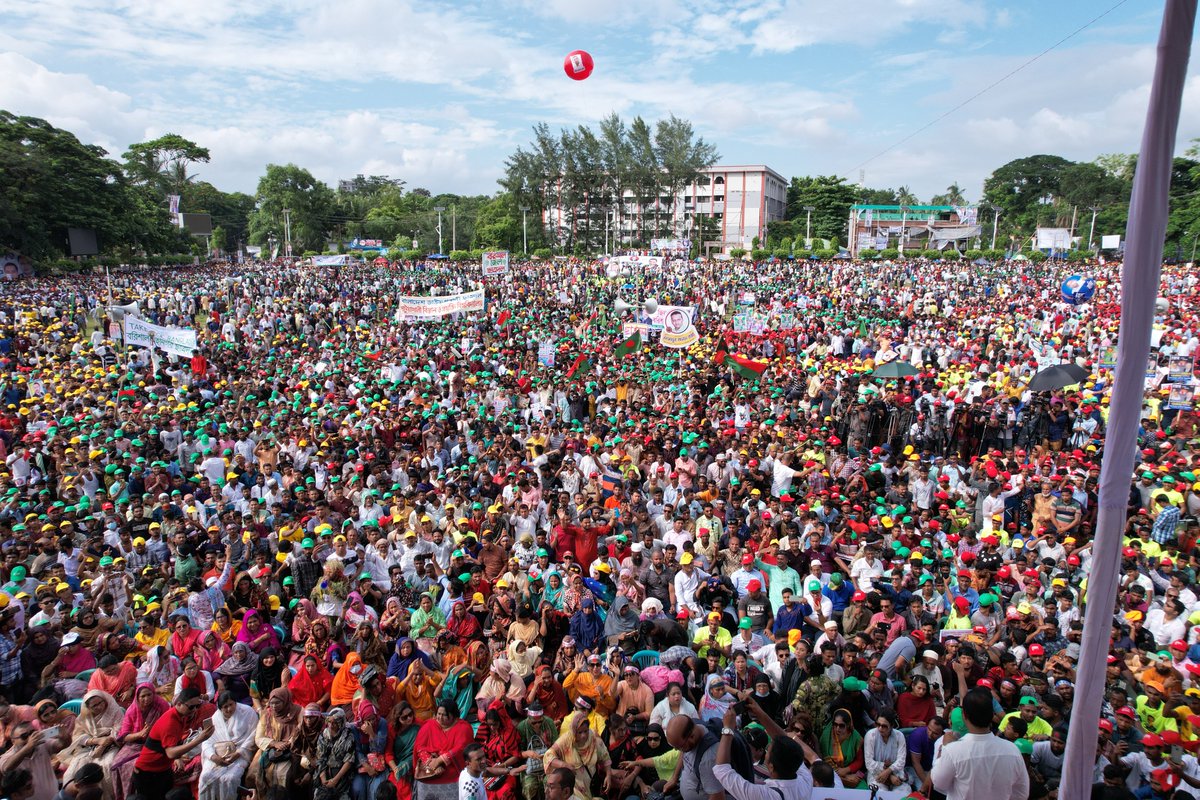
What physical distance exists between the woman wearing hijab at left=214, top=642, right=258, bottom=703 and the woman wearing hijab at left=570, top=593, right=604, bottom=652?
238 cm

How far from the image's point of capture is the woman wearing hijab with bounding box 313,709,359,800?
430cm

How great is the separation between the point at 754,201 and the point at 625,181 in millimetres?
24957

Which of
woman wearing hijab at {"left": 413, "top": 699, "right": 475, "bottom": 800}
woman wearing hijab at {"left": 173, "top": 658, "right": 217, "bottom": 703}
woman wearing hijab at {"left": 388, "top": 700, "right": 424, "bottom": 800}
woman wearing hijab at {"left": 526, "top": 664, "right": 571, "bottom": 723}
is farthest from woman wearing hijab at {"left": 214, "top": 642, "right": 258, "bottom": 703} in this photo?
woman wearing hijab at {"left": 526, "top": 664, "right": 571, "bottom": 723}

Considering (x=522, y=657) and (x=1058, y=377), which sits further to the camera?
(x=1058, y=377)

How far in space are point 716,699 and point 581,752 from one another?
93 cm

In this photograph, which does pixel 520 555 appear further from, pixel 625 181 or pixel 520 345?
pixel 625 181

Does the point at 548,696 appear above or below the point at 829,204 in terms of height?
below

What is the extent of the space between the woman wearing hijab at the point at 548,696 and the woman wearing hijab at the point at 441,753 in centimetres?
48

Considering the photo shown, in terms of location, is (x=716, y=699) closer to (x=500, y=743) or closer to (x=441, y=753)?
(x=500, y=743)

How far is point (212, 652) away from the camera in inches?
213

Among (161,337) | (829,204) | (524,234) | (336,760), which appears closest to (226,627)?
(336,760)

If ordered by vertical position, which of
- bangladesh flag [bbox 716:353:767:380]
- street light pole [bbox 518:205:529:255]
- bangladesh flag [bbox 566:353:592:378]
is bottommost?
bangladesh flag [bbox 566:353:592:378]

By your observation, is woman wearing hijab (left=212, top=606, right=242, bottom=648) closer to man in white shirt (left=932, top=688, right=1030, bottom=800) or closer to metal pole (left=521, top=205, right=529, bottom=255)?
man in white shirt (left=932, top=688, right=1030, bottom=800)

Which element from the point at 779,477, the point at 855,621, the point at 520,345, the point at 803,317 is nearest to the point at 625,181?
the point at 803,317
